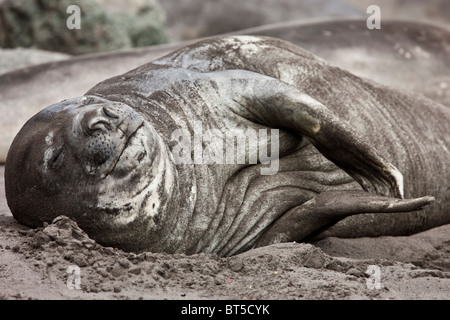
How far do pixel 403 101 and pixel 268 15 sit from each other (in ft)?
19.9

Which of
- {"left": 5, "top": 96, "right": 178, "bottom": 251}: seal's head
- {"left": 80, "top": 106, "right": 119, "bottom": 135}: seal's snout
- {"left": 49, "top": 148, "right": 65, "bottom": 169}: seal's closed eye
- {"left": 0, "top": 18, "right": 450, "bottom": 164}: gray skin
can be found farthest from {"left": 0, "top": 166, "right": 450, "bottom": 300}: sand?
{"left": 0, "top": 18, "right": 450, "bottom": 164}: gray skin

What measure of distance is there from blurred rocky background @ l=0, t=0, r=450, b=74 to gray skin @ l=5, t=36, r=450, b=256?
7.37ft

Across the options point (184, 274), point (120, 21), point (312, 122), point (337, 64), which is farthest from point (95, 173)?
point (120, 21)

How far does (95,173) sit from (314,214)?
104cm

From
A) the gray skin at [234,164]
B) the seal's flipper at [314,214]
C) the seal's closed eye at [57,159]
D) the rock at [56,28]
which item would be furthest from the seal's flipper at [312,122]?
the rock at [56,28]

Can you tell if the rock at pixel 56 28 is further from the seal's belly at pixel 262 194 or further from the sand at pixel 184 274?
the sand at pixel 184 274

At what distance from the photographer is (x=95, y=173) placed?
122 inches

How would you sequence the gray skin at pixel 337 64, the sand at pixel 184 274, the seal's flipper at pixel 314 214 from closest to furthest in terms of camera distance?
1. the sand at pixel 184 274
2. the seal's flipper at pixel 314 214
3. the gray skin at pixel 337 64

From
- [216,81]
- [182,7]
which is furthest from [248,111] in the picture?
[182,7]

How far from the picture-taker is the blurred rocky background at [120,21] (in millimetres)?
8047

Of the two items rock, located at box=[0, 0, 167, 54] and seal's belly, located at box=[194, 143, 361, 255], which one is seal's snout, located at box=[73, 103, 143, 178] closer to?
seal's belly, located at box=[194, 143, 361, 255]

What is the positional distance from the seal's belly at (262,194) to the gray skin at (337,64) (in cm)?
177

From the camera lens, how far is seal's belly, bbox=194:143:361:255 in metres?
3.62

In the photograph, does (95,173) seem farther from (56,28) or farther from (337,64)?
(56,28)
